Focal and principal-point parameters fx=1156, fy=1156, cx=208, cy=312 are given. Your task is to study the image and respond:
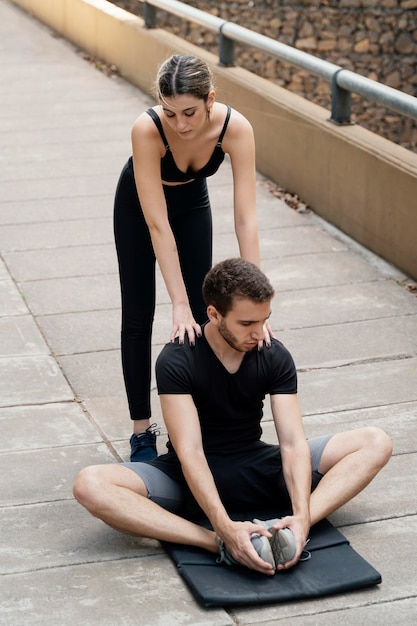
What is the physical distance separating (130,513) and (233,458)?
19.1 inches

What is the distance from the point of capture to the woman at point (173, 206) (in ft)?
14.2

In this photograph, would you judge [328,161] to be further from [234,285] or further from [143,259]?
[234,285]

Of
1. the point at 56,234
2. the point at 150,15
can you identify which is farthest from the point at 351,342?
the point at 150,15

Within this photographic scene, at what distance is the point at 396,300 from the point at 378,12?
9.95m

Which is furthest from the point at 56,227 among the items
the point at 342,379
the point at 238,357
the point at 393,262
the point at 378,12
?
the point at 378,12

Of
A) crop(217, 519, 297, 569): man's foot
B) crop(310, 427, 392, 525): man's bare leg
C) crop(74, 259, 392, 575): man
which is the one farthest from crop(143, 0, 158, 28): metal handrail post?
crop(217, 519, 297, 569): man's foot

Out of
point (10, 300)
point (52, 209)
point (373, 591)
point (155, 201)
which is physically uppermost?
point (155, 201)

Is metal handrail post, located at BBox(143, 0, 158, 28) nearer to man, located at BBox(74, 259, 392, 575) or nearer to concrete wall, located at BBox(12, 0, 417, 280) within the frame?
concrete wall, located at BBox(12, 0, 417, 280)

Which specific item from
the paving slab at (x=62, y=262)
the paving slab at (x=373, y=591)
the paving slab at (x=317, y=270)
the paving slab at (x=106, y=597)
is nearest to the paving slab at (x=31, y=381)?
the paving slab at (x=62, y=262)

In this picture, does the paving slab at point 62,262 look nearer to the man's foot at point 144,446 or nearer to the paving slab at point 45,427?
the paving slab at point 45,427

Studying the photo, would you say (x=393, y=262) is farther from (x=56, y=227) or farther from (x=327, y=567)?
(x=327, y=567)

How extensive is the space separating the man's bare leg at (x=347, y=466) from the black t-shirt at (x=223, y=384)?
31cm

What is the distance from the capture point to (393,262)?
7.61 m

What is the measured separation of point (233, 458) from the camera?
4.41m
